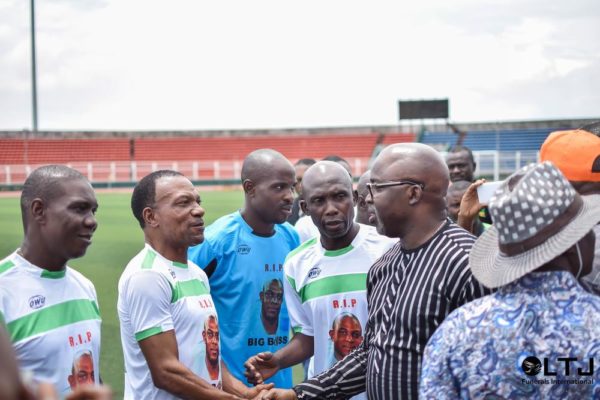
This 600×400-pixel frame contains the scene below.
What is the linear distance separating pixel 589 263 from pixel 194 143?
4725cm

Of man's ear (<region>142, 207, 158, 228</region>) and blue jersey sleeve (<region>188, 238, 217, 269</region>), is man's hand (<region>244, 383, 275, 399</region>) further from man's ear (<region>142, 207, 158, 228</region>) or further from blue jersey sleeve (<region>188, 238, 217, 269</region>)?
blue jersey sleeve (<region>188, 238, 217, 269</region>)

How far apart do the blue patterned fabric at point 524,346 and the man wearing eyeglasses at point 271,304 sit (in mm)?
2925

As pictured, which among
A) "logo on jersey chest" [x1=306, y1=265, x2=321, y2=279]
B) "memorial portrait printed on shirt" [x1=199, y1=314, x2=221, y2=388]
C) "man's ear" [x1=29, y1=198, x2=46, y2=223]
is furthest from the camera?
"logo on jersey chest" [x1=306, y1=265, x2=321, y2=279]

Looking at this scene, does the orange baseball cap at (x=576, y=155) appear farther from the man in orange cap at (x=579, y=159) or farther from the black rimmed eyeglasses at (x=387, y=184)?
the black rimmed eyeglasses at (x=387, y=184)

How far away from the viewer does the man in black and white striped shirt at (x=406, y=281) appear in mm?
2781

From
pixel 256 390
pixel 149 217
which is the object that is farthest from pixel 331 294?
pixel 149 217

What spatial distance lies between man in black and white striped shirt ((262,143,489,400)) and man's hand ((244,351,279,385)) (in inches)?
30.8

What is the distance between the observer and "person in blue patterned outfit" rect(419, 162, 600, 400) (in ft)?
6.97

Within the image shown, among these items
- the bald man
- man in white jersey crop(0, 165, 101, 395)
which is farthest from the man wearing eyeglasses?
man in white jersey crop(0, 165, 101, 395)

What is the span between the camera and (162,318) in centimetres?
353

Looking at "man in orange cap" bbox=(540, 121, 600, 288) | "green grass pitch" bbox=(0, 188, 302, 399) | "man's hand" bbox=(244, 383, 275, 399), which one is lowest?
"green grass pitch" bbox=(0, 188, 302, 399)

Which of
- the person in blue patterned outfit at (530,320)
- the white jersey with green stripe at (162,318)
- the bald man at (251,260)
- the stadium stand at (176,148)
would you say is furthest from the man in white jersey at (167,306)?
the stadium stand at (176,148)

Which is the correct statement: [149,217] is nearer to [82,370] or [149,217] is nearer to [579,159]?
[82,370]

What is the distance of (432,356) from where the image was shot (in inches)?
88.8
